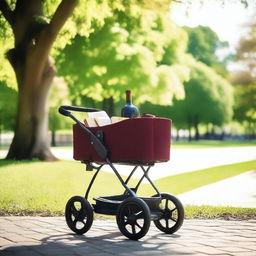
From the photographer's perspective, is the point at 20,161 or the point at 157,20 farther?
the point at 157,20

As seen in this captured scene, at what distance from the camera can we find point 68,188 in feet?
35.5

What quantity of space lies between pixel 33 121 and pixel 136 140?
10795 mm

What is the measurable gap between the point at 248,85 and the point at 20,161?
31.9 metres

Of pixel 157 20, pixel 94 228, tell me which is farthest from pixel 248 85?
pixel 94 228

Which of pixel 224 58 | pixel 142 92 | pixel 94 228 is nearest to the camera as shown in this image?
pixel 94 228

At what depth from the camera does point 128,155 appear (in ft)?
19.2

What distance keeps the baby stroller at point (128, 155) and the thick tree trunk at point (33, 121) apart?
969cm

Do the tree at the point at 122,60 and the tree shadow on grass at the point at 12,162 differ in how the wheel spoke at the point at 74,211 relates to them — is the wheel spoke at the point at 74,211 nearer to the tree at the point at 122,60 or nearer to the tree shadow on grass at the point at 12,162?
the tree shadow on grass at the point at 12,162

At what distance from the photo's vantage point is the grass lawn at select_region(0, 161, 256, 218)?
27.1 ft

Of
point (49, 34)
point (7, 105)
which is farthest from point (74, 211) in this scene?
point (7, 105)

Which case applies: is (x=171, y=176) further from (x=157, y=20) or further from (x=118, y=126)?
(x=157, y=20)

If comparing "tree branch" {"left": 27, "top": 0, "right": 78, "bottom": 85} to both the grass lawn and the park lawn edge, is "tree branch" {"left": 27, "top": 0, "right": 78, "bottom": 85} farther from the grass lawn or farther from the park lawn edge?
the park lawn edge

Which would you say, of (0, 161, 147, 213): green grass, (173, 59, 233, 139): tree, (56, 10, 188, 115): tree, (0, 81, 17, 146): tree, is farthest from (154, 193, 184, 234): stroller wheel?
(173, 59, 233, 139): tree

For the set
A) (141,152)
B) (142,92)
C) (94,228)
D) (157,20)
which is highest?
(157,20)
